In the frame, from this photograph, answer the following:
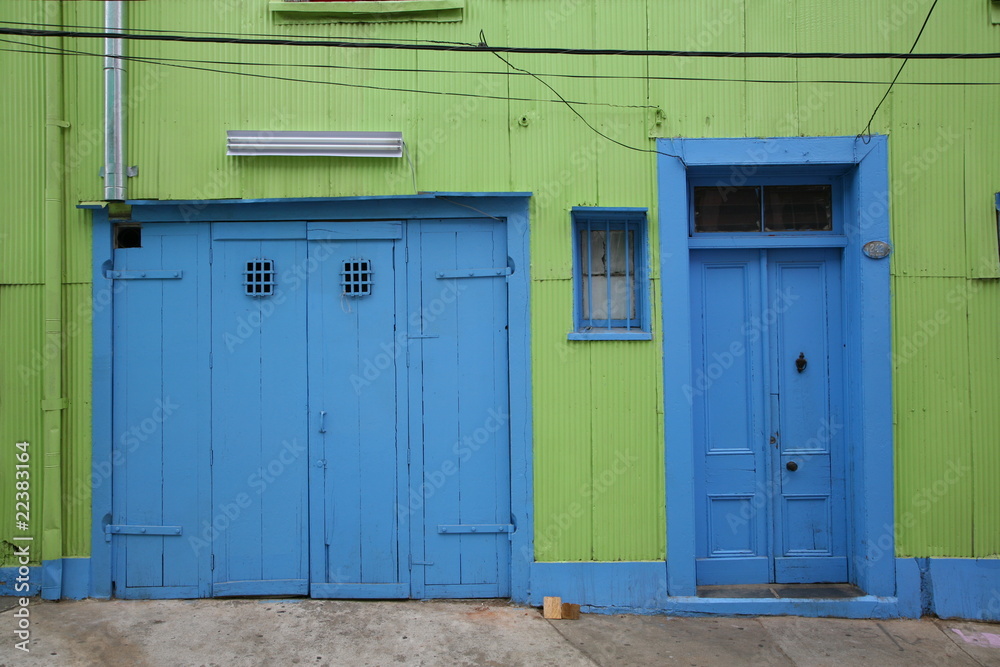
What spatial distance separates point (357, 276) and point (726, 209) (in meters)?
2.85

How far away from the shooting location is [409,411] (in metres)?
4.74

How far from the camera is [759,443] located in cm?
484

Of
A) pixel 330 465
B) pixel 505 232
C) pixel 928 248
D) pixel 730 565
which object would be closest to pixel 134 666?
pixel 330 465

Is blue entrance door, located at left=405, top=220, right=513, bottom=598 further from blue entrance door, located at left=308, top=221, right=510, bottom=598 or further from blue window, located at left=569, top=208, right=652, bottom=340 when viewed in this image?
blue window, located at left=569, top=208, right=652, bottom=340

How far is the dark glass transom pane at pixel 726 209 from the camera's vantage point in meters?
4.94

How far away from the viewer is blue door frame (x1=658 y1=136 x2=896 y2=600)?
182 inches

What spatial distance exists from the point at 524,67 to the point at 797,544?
161 inches

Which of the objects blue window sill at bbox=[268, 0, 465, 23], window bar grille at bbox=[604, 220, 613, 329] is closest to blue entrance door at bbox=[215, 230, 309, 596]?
blue window sill at bbox=[268, 0, 465, 23]

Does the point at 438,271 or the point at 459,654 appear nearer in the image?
the point at 459,654

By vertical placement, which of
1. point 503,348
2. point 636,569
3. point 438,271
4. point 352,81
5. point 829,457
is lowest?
point 636,569

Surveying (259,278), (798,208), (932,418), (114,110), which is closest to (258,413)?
(259,278)

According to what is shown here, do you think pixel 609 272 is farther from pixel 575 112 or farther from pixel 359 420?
pixel 359 420

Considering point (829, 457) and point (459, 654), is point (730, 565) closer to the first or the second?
point (829, 457)

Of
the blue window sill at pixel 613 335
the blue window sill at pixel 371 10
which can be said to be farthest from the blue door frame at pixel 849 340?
the blue window sill at pixel 371 10
